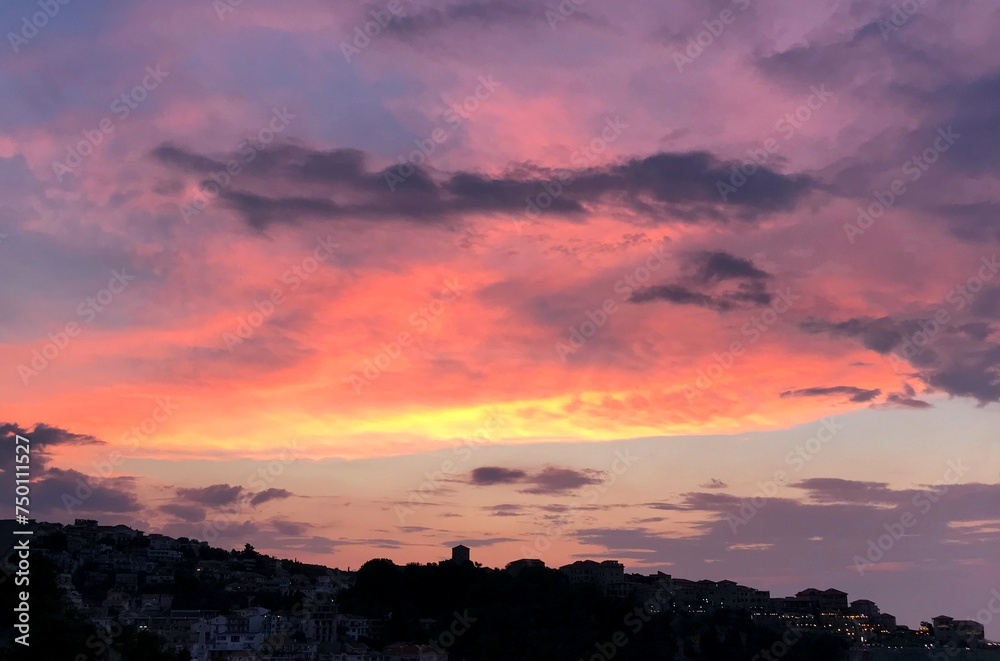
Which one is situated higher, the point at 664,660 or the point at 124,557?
the point at 124,557

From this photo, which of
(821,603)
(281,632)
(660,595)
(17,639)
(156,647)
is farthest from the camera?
(821,603)

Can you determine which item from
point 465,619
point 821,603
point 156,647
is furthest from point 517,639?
point 821,603

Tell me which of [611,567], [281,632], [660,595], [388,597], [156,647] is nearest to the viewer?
[156,647]

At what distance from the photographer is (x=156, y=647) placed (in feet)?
158

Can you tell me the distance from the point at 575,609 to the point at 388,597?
61.9ft

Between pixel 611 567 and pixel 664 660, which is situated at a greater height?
pixel 611 567

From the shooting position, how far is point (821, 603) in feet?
431

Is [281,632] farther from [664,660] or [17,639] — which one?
[17,639]

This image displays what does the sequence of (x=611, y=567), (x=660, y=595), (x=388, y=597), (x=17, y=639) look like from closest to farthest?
1. (x=17, y=639)
2. (x=388, y=597)
3. (x=660, y=595)
4. (x=611, y=567)

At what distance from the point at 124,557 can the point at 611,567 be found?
55763mm

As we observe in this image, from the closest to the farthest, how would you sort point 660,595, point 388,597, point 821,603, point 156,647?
point 156,647, point 388,597, point 660,595, point 821,603

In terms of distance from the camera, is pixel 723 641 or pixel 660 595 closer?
pixel 723 641

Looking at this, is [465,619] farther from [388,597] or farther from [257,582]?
[257,582]

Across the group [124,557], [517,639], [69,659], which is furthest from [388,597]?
[69,659]
